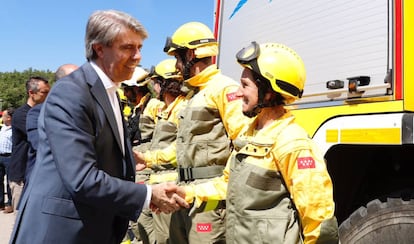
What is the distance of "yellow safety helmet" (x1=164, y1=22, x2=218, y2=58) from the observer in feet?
12.7

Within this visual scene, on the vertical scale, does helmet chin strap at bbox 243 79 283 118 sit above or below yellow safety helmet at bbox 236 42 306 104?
below

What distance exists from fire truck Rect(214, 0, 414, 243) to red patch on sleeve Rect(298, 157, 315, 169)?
88 centimetres

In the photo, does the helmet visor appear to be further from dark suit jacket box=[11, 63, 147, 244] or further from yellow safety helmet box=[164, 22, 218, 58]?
yellow safety helmet box=[164, 22, 218, 58]

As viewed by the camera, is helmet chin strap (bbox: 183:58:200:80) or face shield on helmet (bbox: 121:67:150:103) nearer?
helmet chin strap (bbox: 183:58:200:80)

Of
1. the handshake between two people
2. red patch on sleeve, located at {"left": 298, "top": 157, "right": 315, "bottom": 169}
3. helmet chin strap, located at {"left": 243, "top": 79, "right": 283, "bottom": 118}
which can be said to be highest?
helmet chin strap, located at {"left": 243, "top": 79, "right": 283, "bottom": 118}

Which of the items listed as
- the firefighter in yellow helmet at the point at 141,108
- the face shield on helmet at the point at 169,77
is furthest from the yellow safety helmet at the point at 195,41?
the firefighter in yellow helmet at the point at 141,108

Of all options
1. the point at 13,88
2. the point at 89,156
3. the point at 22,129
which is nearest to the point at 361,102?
the point at 89,156

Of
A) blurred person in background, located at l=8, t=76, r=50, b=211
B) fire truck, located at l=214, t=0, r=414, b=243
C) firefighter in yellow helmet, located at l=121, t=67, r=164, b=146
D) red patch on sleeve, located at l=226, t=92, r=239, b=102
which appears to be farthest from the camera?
firefighter in yellow helmet, located at l=121, t=67, r=164, b=146

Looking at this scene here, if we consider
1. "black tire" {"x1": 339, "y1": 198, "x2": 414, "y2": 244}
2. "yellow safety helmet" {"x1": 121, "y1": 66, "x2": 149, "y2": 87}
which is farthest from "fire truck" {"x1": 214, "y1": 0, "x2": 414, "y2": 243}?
"yellow safety helmet" {"x1": 121, "y1": 66, "x2": 149, "y2": 87}

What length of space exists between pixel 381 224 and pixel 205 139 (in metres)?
1.34

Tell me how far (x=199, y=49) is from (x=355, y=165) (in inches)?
59.1

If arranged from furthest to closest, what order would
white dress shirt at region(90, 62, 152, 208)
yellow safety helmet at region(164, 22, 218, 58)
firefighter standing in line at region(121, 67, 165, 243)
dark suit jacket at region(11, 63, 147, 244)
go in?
firefighter standing in line at region(121, 67, 165, 243) < yellow safety helmet at region(164, 22, 218, 58) < white dress shirt at region(90, 62, 152, 208) < dark suit jacket at region(11, 63, 147, 244)

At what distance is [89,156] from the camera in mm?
2047

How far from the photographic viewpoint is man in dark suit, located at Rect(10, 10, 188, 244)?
2.02m
